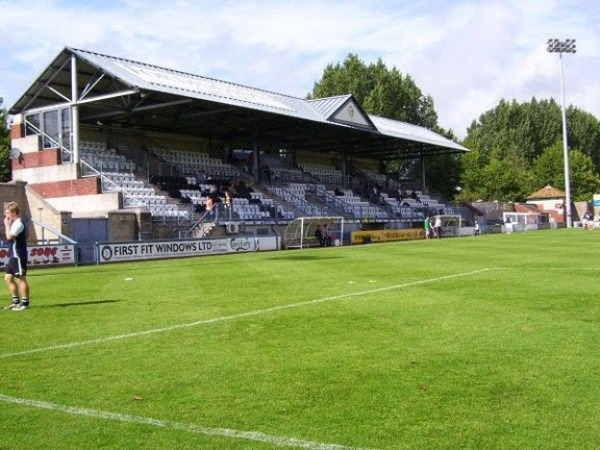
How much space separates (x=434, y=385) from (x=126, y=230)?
91.8 ft

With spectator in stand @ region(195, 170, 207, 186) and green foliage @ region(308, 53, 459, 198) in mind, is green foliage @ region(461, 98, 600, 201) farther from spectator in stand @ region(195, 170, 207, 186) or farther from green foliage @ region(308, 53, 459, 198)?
spectator in stand @ region(195, 170, 207, 186)

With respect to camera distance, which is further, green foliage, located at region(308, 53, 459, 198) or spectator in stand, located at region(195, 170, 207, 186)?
green foliage, located at region(308, 53, 459, 198)

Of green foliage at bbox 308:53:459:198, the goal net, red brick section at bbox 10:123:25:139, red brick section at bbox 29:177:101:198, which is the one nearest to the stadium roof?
red brick section at bbox 10:123:25:139

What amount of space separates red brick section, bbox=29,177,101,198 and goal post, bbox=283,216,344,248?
10.8m

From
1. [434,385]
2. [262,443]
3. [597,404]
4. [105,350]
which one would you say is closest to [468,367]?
[434,385]

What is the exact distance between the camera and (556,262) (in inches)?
815

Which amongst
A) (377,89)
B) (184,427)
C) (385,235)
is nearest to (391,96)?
(377,89)

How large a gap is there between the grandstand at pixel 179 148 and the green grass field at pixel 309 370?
21.6 meters

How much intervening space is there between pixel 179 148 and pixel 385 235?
51.1ft

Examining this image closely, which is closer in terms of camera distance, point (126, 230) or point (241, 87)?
point (126, 230)

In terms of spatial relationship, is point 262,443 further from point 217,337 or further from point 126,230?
point 126,230

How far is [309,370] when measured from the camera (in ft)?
23.6

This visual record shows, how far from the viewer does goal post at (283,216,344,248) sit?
130 feet

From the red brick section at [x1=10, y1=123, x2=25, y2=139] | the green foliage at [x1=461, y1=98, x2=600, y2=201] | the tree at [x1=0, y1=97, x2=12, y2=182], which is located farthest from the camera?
the green foliage at [x1=461, y1=98, x2=600, y2=201]
